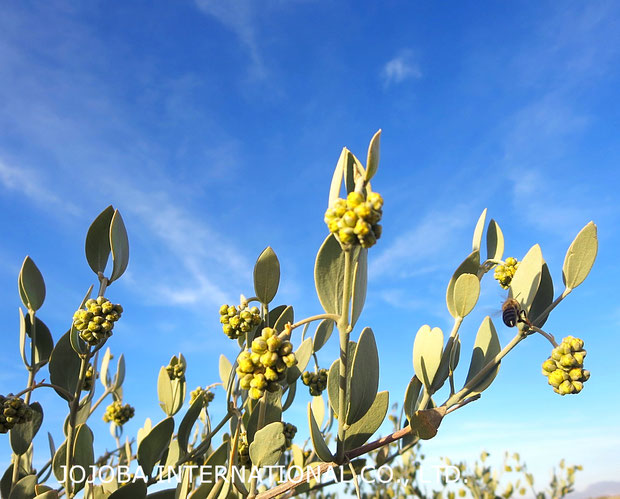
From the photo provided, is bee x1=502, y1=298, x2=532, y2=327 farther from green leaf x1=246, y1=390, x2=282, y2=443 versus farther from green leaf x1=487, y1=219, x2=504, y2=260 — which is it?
green leaf x1=246, y1=390, x2=282, y2=443

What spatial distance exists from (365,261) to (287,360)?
0.38 metres

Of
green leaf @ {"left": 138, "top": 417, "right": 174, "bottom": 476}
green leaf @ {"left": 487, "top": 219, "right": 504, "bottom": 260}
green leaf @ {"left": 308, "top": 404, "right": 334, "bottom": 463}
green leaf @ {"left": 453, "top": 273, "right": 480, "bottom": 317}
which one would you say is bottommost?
green leaf @ {"left": 308, "top": 404, "right": 334, "bottom": 463}

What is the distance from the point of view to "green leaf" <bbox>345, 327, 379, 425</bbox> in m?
1.45

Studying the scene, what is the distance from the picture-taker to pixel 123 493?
1.69 meters

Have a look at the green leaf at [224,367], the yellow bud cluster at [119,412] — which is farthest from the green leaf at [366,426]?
the yellow bud cluster at [119,412]

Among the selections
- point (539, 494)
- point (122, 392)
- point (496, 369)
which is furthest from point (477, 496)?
point (496, 369)

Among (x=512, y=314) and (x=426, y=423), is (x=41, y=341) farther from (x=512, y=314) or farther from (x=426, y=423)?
(x=512, y=314)

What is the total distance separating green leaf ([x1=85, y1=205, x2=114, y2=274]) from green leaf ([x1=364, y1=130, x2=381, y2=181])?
1.34 meters

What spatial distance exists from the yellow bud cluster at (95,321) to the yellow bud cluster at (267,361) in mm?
788

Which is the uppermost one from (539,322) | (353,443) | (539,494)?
(539,322)

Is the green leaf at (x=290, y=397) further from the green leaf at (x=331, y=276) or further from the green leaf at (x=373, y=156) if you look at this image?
the green leaf at (x=373, y=156)

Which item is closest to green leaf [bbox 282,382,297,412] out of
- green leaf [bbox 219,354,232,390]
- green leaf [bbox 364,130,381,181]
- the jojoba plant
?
the jojoba plant

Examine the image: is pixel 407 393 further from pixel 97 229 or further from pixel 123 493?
pixel 97 229

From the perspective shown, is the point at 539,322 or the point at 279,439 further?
the point at 539,322
